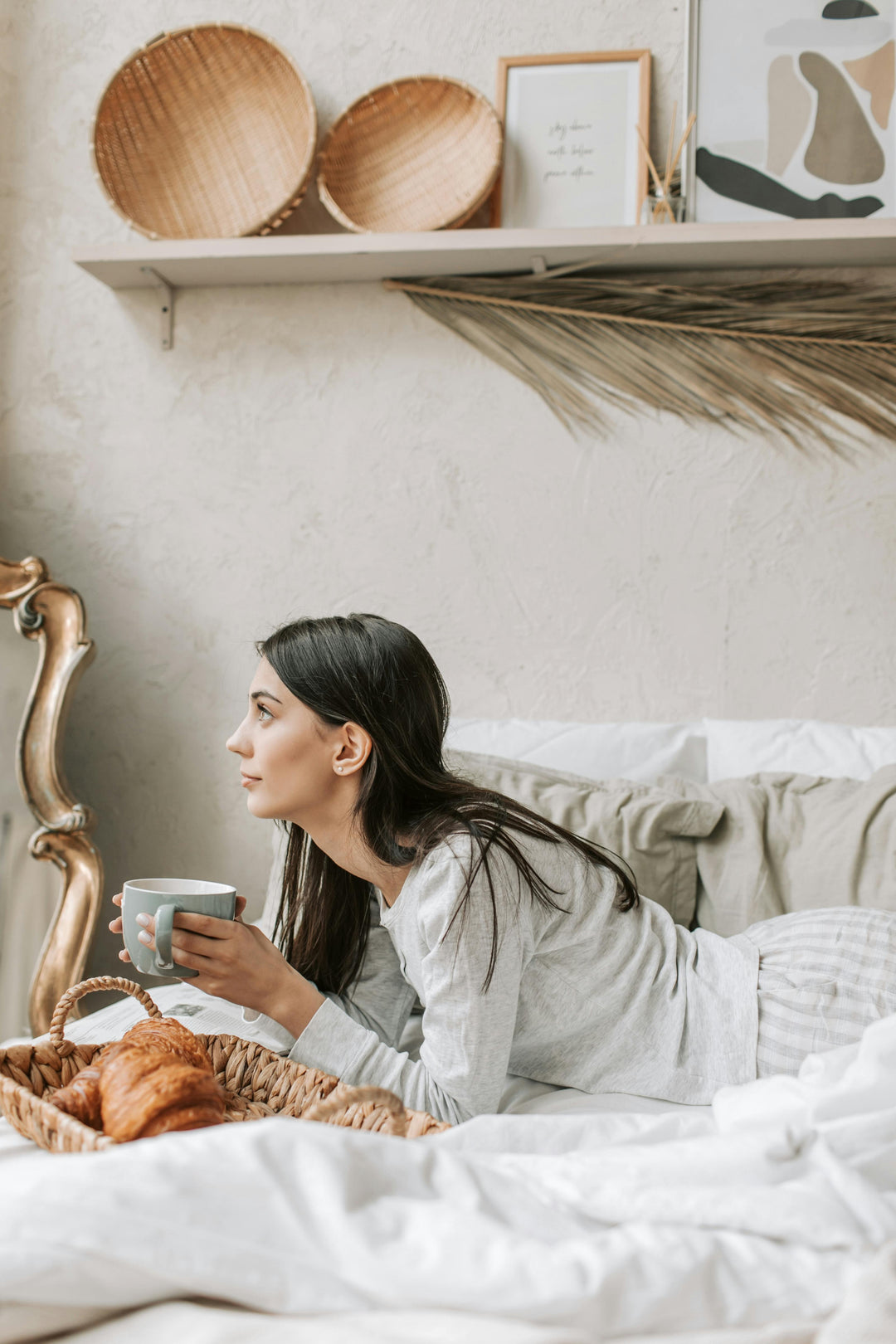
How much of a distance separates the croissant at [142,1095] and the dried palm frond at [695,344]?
1.27m

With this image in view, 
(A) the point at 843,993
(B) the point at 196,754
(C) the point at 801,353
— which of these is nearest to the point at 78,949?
(B) the point at 196,754

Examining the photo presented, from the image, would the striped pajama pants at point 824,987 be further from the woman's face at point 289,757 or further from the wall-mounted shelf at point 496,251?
the wall-mounted shelf at point 496,251

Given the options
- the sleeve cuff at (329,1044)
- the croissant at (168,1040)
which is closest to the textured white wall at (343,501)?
the sleeve cuff at (329,1044)

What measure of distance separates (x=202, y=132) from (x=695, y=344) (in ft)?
2.98

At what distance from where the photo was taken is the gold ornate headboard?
156 centimetres

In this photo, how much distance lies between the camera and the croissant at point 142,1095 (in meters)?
0.68

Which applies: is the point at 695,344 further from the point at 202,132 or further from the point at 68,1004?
the point at 68,1004

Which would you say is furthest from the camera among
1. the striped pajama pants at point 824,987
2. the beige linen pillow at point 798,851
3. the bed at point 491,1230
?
the beige linen pillow at point 798,851

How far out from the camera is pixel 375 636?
3.43 ft

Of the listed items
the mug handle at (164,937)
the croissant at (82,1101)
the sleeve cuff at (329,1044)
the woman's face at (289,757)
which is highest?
the woman's face at (289,757)

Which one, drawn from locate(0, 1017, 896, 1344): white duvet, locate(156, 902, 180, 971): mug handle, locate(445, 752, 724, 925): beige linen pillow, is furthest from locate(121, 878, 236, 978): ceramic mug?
locate(445, 752, 724, 925): beige linen pillow

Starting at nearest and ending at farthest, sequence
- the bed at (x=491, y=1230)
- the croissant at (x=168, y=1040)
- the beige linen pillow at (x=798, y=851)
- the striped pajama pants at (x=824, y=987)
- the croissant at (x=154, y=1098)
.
A: the bed at (x=491, y=1230) < the croissant at (x=154, y=1098) < the croissant at (x=168, y=1040) < the striped pajama pants at (x=824, y=987) < the beige linen pillow at (x=798, y=851)

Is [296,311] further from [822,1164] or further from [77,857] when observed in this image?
[822,1164]

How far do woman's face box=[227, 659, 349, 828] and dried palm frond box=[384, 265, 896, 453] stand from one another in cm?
90
